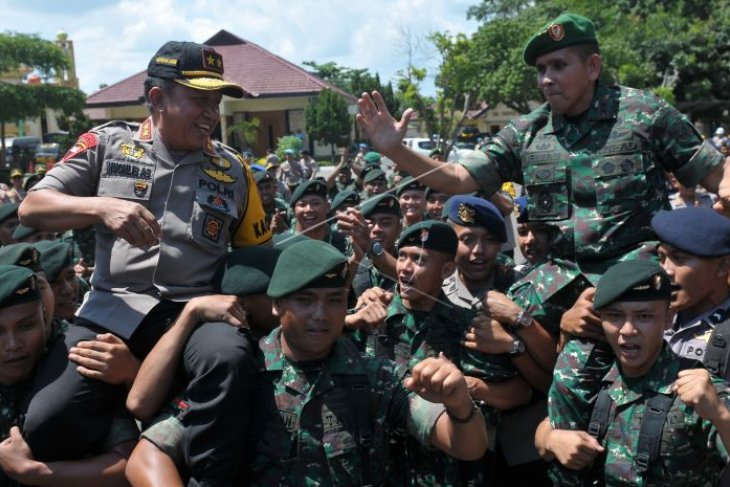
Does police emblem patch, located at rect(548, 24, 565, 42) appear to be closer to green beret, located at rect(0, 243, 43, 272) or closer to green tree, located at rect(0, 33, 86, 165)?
green beret, located at rect(0, 243, 43, 272)

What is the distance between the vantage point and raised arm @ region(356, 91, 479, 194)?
3691mm

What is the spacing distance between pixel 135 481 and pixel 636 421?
1.96 meters

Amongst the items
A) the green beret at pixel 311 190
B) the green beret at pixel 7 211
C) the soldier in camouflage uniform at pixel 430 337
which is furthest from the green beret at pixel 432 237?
the green beret at pixel 7 211

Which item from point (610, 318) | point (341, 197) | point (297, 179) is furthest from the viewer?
point (297, 179)

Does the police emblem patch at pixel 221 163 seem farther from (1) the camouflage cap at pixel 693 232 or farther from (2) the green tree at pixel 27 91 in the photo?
(2) the green tree at pixel 27 91

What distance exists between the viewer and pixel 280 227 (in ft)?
29.0

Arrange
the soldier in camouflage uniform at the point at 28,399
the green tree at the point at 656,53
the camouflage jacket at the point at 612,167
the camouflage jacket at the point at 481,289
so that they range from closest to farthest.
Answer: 1. the soldier in camouflage uniform at the point at 28,399
2. the camouflage jacket at the point at 612,167
3. the camouflage jacket at the point at 481,289
4. the green tree at the point at 656,53

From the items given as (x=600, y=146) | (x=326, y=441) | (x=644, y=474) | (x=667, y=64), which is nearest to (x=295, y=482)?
(x=326, y=441)

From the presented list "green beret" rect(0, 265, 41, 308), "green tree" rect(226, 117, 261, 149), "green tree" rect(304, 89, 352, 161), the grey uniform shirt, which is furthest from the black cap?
"green tree" rect(304, 89, 352, 161)

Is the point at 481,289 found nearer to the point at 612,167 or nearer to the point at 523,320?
the point at 523,320

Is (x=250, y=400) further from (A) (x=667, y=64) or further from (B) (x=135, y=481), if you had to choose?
(A) (x=667, y=64)

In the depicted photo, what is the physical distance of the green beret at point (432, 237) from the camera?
3973 millimetres

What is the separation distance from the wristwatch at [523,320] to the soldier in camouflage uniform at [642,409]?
0.41 m

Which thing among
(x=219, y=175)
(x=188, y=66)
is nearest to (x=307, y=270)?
(x=219, y=175)
